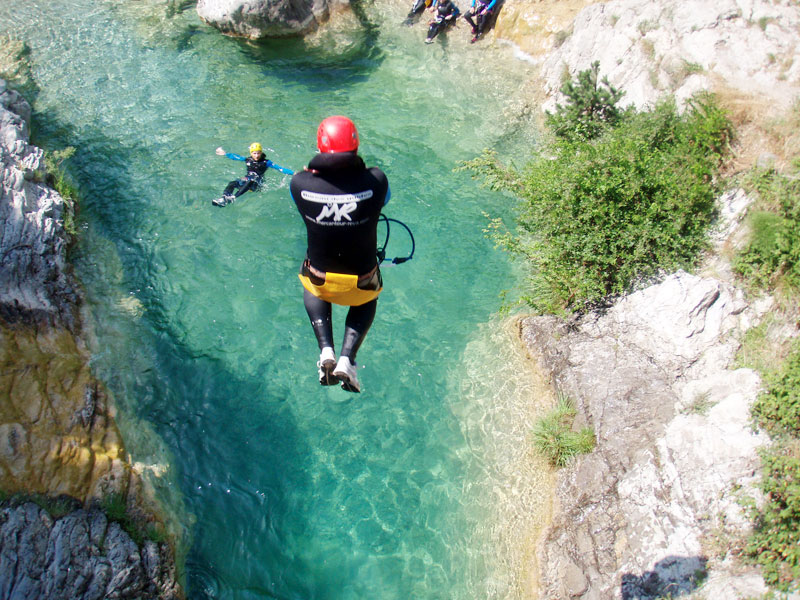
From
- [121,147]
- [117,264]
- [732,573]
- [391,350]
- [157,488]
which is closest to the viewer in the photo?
[732,573]

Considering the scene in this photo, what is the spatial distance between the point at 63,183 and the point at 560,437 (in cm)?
857

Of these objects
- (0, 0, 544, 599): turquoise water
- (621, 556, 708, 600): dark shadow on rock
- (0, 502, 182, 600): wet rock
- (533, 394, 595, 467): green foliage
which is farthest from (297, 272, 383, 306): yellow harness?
(621, 556, 708, 600): dark shadow on rock

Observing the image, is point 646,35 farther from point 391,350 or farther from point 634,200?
point 391,350

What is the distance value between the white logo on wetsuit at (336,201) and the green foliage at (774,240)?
4781 mm

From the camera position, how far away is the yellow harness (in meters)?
4.46

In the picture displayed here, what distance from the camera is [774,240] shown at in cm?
601

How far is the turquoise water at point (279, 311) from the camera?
19.2ft

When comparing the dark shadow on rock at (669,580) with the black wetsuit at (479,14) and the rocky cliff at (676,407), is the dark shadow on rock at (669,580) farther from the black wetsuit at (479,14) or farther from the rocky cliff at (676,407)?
the black wetsuit at (479,14)

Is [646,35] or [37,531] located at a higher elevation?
[646,35]

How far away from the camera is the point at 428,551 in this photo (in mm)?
5793

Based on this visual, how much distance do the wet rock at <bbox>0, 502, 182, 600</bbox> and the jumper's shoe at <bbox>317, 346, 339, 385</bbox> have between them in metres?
2.67

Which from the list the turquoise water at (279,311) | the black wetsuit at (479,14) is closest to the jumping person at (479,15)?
the black wetsuit at (479,14)

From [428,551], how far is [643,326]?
12.2 ft

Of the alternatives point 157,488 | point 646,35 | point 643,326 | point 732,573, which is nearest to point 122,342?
point 157,488
